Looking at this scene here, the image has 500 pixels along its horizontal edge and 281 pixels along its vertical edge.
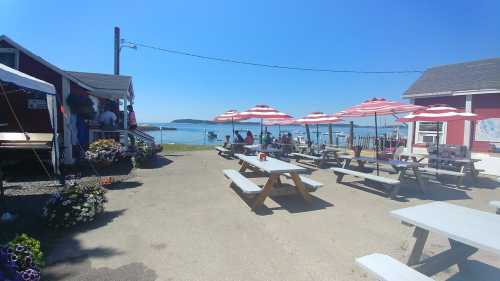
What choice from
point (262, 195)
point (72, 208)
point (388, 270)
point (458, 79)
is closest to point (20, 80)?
point (72, 208)

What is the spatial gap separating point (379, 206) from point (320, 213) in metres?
1.47

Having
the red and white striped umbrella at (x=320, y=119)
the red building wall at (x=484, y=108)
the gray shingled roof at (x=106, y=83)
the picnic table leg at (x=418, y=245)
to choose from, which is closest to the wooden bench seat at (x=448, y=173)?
the red building wall at (x=484, y=108)

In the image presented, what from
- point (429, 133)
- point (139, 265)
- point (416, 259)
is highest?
point (429, 133)

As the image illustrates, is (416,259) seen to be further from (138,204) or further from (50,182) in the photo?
(50,182)

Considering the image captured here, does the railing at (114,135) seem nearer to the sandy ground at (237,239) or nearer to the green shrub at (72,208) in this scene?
the sandy ground at (237,239)

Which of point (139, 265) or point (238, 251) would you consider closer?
point (139, 265)

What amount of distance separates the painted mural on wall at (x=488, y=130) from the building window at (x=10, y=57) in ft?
56.0

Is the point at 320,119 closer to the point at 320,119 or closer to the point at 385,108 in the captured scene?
the point at 320,119

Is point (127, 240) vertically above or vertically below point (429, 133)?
below

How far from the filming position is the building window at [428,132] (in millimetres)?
11796

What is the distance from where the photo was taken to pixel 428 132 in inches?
479

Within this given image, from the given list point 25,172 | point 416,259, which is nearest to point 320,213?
point 416,259

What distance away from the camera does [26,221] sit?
4.21 m

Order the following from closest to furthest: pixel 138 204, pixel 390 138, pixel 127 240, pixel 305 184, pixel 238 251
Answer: pixel 238 251
pixel 127 240
pixel 138 204
pixel 305 184
pixel 390 138
